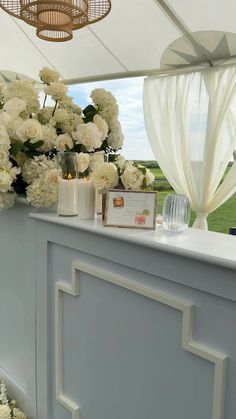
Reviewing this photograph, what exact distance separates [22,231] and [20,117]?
1.30 ft

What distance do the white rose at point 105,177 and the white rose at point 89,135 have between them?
19 centimetres

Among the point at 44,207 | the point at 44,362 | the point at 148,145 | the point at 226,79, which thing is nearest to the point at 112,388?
the point at 44,362

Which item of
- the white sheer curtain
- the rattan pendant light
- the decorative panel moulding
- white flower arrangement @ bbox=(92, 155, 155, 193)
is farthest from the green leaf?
the white sheer curtain

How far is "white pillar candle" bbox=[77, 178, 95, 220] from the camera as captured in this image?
1147 millimetres

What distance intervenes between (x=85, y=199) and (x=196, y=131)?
→ 292 cm

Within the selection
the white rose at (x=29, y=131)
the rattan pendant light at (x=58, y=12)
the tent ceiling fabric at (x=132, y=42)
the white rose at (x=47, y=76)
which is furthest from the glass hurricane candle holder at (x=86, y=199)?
the tent ceiling fabric at (x=132, y=42)

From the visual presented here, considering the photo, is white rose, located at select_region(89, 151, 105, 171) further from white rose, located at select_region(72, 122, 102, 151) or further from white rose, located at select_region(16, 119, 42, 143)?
white rose, located at select_region(16, 119, 42, 143)

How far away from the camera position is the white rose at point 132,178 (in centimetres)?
106

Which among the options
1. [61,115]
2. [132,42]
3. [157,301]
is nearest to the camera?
[157,301]

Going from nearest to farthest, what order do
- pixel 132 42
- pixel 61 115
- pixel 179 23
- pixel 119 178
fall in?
1. pixel 119 178
2. pixel 61 115
3. pixel 179 23
4. pixel 132 42

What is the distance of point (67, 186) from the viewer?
3.80 feet

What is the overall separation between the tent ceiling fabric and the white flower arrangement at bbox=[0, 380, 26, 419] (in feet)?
9.79

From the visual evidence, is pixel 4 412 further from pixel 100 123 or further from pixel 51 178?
pixel 100 123

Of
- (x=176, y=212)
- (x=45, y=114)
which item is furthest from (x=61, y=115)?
(x=176, y=212)
